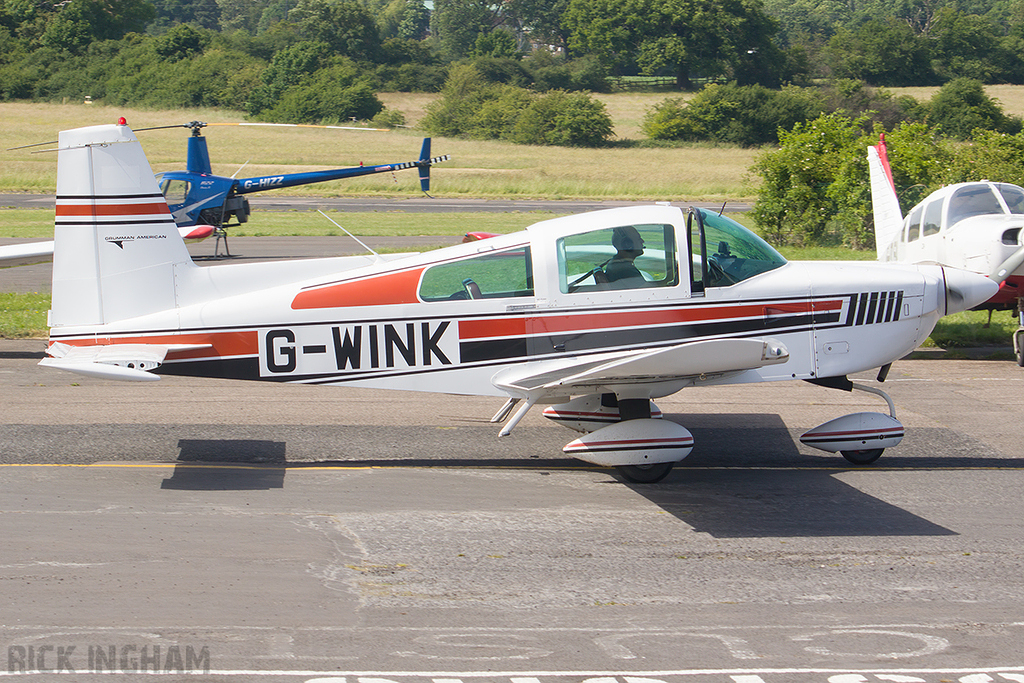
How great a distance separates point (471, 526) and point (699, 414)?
413 cm

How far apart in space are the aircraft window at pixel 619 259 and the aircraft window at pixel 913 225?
7166 mm

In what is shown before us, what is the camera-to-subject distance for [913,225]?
45.3 feet

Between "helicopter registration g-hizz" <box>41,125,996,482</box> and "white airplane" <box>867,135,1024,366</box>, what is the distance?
4880 millimetres

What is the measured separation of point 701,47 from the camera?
103 m

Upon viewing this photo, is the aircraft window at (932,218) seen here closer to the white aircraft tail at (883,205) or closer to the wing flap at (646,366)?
the white aircraft tail at (883,205)

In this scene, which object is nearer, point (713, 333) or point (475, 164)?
point (713, 333)

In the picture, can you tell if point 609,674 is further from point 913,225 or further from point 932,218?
point 913,225

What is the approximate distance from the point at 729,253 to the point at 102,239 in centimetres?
536

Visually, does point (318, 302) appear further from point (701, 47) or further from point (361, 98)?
point (701, 47)

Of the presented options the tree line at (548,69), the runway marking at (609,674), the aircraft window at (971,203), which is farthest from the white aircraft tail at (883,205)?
the tree line at (548,69)

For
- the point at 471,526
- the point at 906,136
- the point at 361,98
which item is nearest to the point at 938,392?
the point at 471,526

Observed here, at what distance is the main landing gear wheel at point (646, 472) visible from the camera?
319 inches

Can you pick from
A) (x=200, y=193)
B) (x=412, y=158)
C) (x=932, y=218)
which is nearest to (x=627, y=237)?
(x=932, y=218)

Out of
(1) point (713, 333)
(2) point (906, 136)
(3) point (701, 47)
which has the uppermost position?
(3) point (701, 47)
